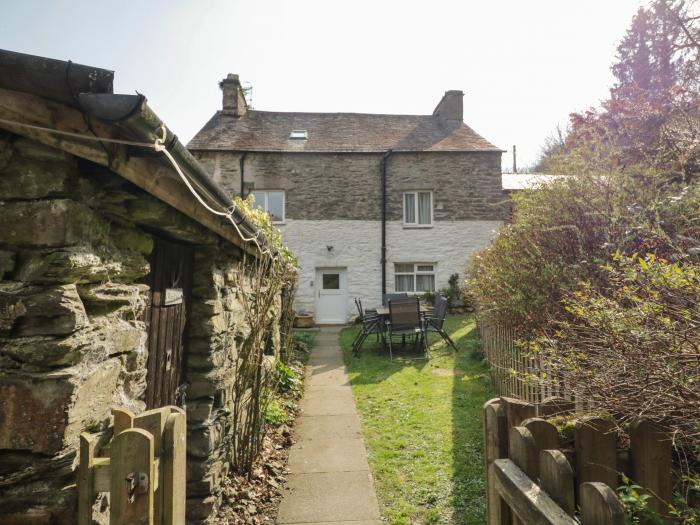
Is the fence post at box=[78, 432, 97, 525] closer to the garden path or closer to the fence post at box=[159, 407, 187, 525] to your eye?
the fence post at box=[159, 407, 187, 525]

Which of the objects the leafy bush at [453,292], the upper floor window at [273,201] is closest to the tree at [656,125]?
the leafy bush at [453,292]

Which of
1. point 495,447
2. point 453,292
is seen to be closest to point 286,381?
point 495,447

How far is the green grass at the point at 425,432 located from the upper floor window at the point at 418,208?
24.0 ft

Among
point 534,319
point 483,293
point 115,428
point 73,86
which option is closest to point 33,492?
point 115,428

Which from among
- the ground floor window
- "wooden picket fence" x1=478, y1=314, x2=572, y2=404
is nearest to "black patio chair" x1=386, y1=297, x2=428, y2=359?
"wooden picket fence" x1=478, y1=314, x2=572, y2=404

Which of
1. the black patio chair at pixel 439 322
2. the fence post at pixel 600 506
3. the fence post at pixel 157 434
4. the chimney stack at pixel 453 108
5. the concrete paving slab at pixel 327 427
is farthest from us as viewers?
the chimney stack at pixel 453 108

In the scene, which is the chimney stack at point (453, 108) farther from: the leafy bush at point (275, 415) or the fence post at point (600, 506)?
the fence post at point (600, 506)

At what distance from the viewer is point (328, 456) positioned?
4320mm

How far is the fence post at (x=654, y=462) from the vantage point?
69.1 inches

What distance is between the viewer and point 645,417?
1.74 metres

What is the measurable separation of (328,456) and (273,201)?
1175cm

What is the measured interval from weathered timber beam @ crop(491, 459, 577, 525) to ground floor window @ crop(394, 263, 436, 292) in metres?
13.1

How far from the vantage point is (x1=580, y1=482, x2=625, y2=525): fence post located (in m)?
1.27

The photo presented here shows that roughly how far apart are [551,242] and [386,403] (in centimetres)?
313
